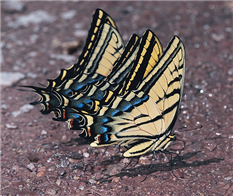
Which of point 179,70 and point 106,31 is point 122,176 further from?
point 106,31

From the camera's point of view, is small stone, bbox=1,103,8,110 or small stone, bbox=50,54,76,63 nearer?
small stone, bbox=1,103,8,110

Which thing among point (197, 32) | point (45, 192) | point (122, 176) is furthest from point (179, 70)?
point (197, 32)

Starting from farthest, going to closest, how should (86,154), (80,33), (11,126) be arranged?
(80,33) → (11,126) → (86,154)

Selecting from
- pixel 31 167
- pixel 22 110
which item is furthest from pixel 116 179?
pixel 22 110

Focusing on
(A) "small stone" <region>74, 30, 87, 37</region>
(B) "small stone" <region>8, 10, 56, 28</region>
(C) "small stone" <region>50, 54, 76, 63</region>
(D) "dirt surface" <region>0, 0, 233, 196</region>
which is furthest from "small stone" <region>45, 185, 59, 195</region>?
(B) "small stone" <region>8, 10, 56, 28</region>

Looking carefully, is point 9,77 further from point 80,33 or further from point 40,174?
point 40,174

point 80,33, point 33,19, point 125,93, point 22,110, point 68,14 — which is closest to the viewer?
point 125,93

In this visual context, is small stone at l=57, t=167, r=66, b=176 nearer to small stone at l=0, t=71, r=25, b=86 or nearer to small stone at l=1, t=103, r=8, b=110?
small stone at l=1, t=103, r=8, b=110

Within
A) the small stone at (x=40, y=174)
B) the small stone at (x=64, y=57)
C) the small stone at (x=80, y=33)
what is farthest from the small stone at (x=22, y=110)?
the small stone at (x=80, y=33)

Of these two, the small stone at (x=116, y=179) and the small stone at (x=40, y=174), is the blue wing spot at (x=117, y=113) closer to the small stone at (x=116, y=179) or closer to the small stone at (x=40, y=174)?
the small stone at (x=116, y=179)
